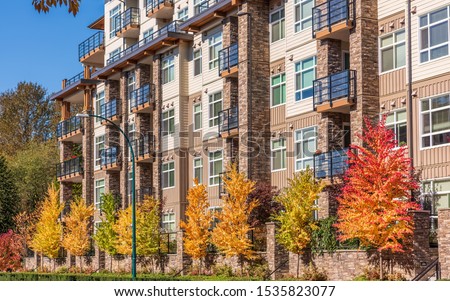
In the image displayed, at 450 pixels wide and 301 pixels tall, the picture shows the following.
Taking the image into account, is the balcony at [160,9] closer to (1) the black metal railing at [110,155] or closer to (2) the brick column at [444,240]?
(1) the black metal railing at [110,155]

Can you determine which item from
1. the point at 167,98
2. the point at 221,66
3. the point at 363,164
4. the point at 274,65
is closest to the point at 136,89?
the point at 167,98

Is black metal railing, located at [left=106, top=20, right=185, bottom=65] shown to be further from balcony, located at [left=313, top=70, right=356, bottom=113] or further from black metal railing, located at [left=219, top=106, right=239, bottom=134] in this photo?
balcony, located at [left=313, top=70, right=356, bottom=113]

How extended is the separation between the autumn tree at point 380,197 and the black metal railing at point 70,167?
37528 mm

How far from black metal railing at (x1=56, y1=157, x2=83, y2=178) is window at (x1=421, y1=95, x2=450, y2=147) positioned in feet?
125

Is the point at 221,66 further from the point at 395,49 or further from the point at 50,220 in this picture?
the point at 50,220

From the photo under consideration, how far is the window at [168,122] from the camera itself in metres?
55.0

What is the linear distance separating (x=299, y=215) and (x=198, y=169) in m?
15.0

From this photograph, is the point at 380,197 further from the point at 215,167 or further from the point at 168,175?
the point at 168,175

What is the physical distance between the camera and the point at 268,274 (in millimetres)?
40625

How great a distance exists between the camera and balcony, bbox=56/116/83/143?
6988cm

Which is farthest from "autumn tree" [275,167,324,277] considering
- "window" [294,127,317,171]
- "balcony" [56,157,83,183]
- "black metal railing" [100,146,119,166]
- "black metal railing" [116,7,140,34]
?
"balcony" [56,157,83,183]

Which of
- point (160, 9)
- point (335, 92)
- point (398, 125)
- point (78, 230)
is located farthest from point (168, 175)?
point (398, 125)

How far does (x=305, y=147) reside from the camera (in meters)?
43.0

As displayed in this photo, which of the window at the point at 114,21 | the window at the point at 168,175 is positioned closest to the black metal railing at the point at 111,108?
the window at the point at 114,21
